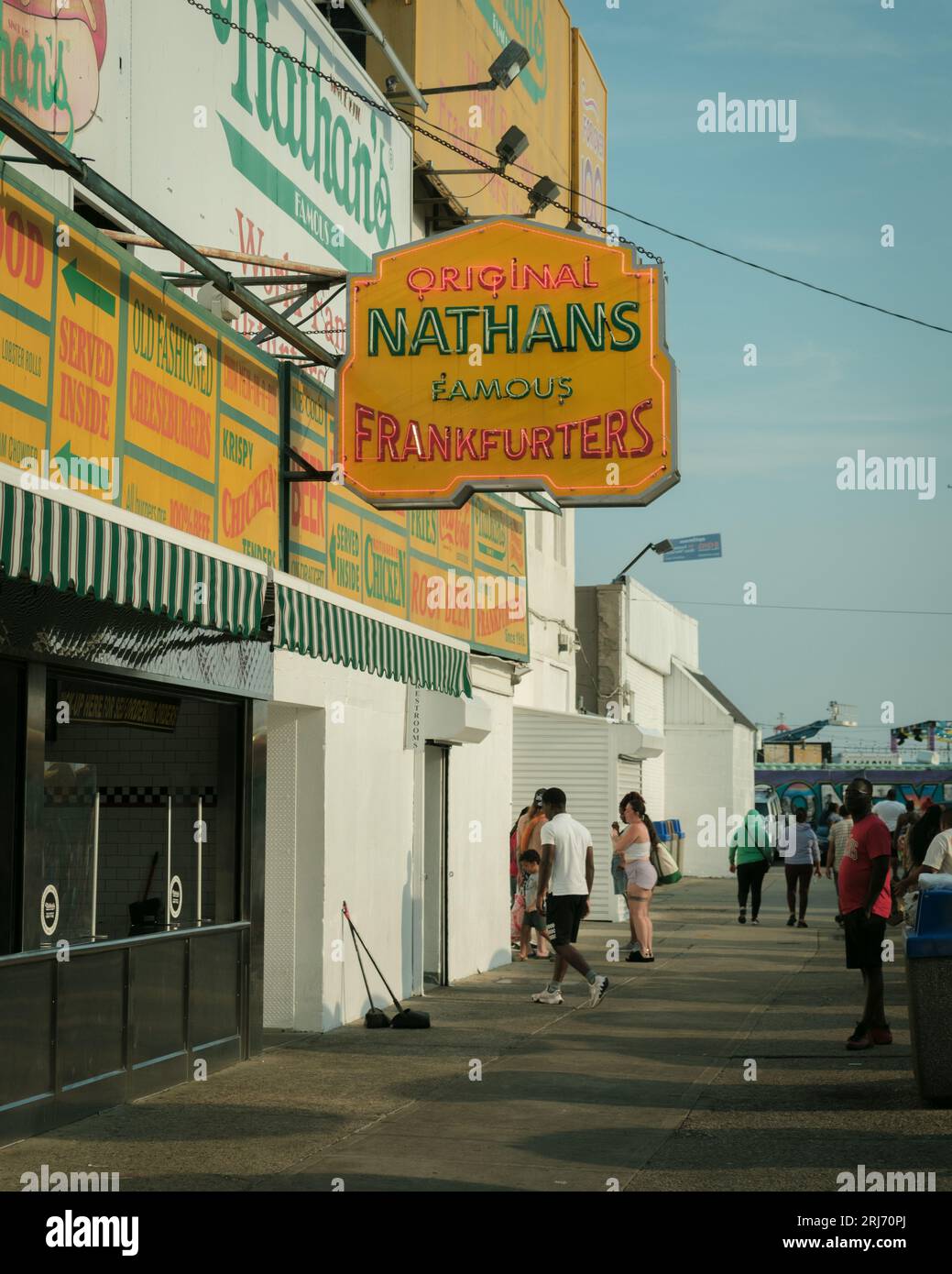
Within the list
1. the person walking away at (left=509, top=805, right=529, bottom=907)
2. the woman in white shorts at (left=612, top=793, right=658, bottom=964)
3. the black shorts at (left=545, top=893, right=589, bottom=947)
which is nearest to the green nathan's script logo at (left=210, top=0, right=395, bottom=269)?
the black shorts at (left=545, top=893, right=589, bottom=947)

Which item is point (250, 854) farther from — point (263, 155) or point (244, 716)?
point (263, 155)

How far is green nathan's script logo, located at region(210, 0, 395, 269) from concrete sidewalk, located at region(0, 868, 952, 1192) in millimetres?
6251

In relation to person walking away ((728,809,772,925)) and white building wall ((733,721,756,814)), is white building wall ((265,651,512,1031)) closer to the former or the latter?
person walking away ((728,809,772,925))

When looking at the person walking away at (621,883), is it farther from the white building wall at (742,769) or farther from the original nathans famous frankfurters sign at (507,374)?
the white building wall at (742,769)

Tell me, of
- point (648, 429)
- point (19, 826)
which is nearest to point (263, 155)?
point (648, 429)

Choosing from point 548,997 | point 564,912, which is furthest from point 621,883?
point 564,912

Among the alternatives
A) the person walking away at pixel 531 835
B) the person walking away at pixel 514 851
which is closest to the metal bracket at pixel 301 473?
the person walking away at pixel 531 835

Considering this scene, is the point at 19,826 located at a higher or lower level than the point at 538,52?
lower

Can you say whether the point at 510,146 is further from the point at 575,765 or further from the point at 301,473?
the point at 575,765

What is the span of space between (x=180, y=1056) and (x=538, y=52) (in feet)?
55.1

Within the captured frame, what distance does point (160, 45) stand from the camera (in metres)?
9.71

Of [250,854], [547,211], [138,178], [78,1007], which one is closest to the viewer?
[78,1007]

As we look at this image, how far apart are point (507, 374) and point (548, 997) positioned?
6238mm

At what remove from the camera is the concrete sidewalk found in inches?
288
